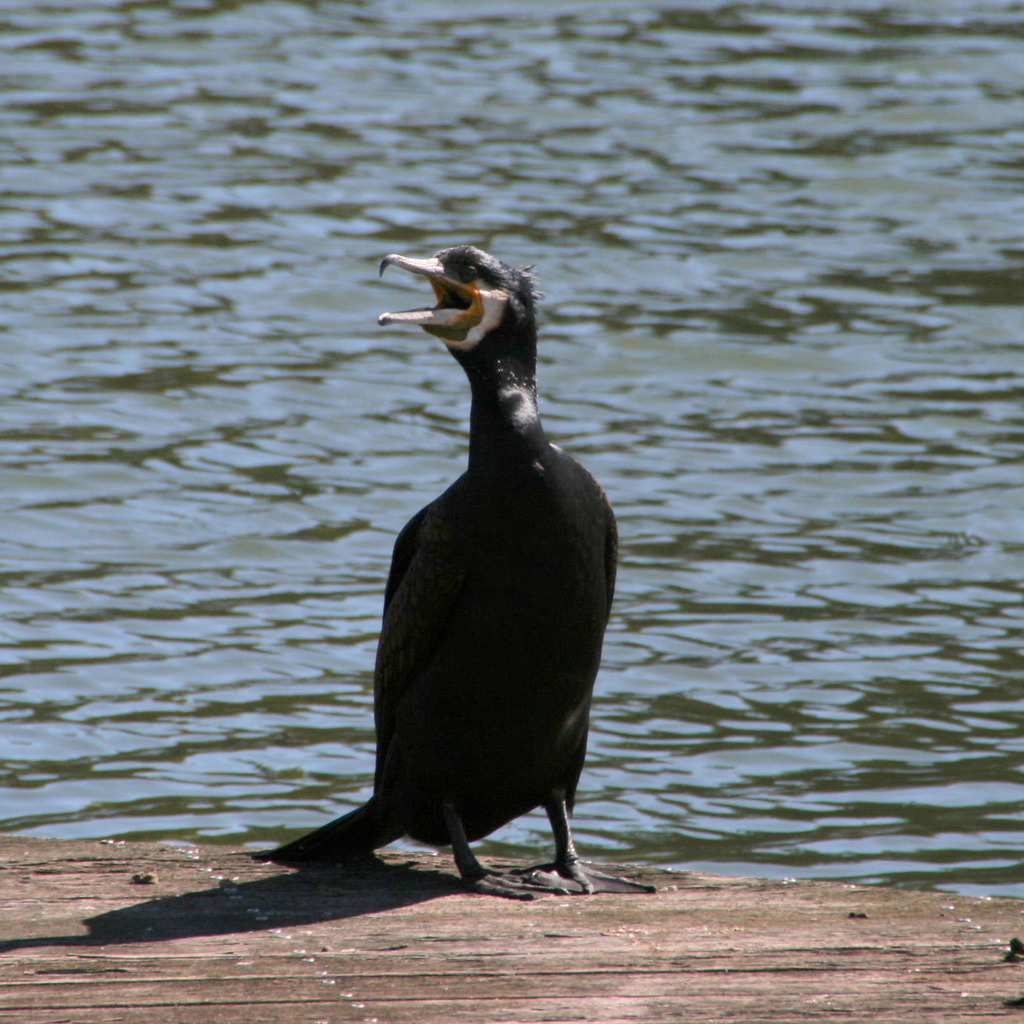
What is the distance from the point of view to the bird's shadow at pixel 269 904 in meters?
3.98

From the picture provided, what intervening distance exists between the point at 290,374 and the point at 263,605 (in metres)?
2.73

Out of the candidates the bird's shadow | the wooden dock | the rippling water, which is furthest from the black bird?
the rippling water

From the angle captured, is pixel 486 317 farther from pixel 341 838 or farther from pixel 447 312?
pixel 341 838

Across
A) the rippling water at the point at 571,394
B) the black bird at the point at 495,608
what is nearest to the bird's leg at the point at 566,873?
the black bird at the point at 495,608

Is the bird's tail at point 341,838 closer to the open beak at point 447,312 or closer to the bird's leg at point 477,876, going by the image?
the bird's leg at point 477,876

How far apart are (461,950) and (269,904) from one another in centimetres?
56

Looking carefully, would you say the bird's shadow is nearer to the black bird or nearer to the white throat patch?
the black bird

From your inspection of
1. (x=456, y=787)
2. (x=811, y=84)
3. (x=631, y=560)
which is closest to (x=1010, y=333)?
(x=631, y=560)

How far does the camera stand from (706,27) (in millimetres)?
16078

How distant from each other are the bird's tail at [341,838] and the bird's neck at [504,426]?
91 centimetres

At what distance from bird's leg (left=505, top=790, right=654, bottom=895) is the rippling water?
57.5 inches

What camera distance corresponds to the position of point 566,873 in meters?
4.53

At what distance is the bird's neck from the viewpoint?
4.25 m

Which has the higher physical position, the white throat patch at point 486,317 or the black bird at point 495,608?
the white throat patch at point 486,317
